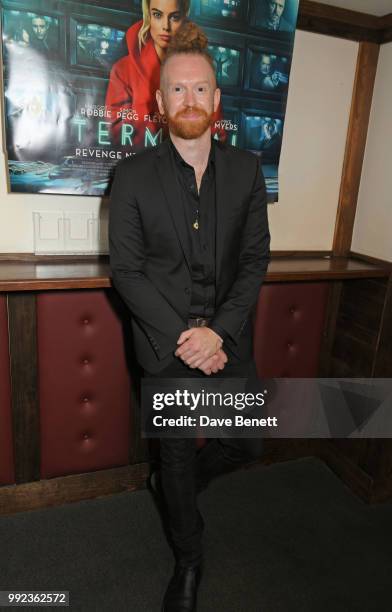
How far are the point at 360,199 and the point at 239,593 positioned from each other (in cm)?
200

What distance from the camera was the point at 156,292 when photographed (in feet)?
5.96

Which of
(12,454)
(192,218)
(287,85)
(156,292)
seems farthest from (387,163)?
(12,454)

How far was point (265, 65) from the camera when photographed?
7.47 feet

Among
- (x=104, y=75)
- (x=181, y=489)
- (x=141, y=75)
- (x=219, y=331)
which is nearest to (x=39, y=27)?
(x=104, y=75)

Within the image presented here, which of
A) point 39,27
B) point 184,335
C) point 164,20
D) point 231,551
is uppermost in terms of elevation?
point 164,20

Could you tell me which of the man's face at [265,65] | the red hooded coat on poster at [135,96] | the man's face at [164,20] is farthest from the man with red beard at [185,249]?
the man's face at [265,65]

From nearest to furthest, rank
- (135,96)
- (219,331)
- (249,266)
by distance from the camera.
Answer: (219,331) → (249,266) → (135,96)

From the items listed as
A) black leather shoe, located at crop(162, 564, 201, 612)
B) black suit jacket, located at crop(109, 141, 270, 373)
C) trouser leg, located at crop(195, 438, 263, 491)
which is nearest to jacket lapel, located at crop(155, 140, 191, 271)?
black suit jacket, located at crop(109, 141, 270, 373)

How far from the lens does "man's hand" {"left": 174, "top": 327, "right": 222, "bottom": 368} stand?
1.81 m

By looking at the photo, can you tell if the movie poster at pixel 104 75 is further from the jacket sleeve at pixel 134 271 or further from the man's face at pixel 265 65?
the jacket sleeve at pixel 134 271

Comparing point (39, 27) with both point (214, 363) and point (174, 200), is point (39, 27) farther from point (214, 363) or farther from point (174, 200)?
point (214, 363)

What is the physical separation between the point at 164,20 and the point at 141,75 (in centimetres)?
24

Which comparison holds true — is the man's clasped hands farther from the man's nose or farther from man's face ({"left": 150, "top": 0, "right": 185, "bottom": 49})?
man's face ({"left": 150, "top": 0, "right": 185, "bottom": 49})

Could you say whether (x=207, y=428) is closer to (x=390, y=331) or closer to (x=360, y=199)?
(x=390, y=331)
